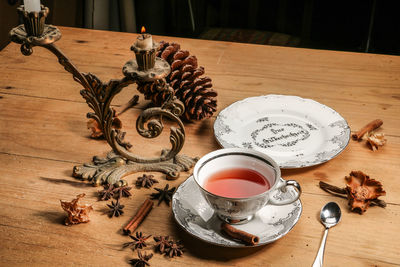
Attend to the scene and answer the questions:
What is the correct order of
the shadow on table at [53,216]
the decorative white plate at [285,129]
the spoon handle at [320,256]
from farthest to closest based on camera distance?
the decorative white plate at [285,129], the shadow on table at [53,216], the spoon handle at [320,256]

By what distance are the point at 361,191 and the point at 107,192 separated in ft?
1.61

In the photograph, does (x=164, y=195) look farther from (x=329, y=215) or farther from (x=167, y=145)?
(x=329, y=215)

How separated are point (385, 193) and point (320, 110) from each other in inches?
12.3

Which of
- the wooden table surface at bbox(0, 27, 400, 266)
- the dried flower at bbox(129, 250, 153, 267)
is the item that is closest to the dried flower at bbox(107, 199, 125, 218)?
the wooden table surface at bbox(0, 27, 400, 266)

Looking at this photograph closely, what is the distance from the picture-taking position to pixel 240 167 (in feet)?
2.87

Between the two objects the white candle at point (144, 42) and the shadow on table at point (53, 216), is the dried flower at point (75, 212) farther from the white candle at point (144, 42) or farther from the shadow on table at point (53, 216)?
the white candle at point (144, 42)

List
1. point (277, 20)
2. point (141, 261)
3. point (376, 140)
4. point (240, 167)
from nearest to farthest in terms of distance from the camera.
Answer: point (141, 261) < point (240, 167) < point (376, 140) < point (277, 20)

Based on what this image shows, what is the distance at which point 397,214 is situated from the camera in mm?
860

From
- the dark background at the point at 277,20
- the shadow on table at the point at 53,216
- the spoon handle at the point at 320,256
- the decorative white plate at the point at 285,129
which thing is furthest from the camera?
the dark background at the point at 277,20

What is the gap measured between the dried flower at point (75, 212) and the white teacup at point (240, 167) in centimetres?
22

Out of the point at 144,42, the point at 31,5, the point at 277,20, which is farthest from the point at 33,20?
the point at 277,20

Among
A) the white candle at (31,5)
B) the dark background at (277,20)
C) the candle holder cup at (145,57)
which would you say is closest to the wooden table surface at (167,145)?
the candle holder cup at (145,57)

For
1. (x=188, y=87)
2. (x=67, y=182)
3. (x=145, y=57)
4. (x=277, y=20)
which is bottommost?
(x=277, y=20)

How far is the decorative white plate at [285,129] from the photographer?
101 cm
